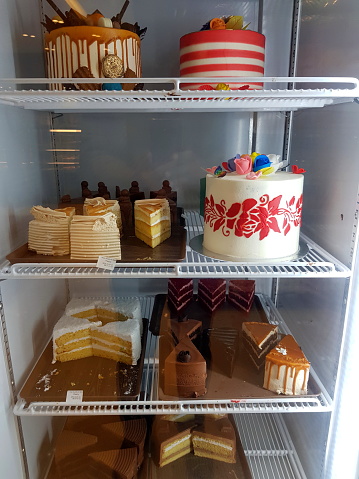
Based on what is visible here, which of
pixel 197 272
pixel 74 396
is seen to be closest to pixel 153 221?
pixel 197 272

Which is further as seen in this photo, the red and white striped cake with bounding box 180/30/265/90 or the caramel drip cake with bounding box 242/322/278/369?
the caramel drip cake with bounding box 242/322/278/369

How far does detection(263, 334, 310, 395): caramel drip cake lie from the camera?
1109 millimetres

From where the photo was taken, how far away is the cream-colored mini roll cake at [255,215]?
3.32 ft

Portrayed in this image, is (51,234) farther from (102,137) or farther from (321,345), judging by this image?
(321,345)

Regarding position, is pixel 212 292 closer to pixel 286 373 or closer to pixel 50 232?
pixel 286 373

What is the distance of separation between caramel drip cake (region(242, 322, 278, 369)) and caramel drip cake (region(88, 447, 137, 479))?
0.48m

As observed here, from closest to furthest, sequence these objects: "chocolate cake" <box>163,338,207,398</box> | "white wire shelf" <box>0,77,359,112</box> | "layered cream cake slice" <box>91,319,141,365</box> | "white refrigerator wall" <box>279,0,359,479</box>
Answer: "white wire shelf" <box>0,77,359,112</box>
"white refrigerator wall" <box>279,0,359,479</box>
"chocolate cake" <box>163,338,207,398</box>
"layered cream cake slice" <box>91,319,141,365</box>

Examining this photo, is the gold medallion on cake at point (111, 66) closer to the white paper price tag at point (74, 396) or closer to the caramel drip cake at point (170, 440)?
the white paper price tag at point (74, 396)

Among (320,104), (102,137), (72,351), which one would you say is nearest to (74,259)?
(72,351)

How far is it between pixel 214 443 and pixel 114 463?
33cm

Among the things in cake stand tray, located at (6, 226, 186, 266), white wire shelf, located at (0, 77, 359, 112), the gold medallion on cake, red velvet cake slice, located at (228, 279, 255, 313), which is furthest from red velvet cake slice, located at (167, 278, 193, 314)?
the gold medallion on cake

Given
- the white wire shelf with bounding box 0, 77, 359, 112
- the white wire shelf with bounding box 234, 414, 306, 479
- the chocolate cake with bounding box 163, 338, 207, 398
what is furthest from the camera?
the white wire shelf with bounding box 234, 414, 306, 479

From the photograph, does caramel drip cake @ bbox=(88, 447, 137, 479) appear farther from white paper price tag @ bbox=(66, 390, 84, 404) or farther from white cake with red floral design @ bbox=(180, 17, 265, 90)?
white cake with red floral design @ bbox=(180, 17, 265, 90)

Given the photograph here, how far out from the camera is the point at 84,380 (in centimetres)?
A: 119
